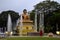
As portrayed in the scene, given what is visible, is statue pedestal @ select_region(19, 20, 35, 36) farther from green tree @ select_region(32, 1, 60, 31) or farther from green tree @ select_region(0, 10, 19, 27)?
green tree @ select_region(0, 10, 19, 27)

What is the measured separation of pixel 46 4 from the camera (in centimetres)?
7725

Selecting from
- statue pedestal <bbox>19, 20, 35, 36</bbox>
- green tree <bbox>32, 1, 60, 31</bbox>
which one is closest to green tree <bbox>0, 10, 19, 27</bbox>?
green tree <bbox>32, 1, 60, 31</bbox>

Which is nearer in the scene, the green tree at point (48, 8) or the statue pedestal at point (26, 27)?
the statue pedestal at point (26, 27)

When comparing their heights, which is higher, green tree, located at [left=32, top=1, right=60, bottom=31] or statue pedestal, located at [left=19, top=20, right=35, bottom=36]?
green tree, located at [left=32, top=1, right=60, bottom=31]

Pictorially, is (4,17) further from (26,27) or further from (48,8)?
(26,27)

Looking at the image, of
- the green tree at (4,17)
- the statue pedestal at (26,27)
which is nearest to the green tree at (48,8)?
the green tree at (4,17)

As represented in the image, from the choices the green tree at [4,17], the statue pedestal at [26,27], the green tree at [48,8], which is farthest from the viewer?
the green tree at [4,17]

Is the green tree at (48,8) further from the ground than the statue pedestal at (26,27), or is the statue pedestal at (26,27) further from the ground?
the green tree at (48,8)

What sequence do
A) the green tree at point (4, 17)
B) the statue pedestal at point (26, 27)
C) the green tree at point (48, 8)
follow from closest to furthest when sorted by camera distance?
the statue pedestal at point (26, 27), the green tree at point (48, 8), the green tree at point (4, 17)

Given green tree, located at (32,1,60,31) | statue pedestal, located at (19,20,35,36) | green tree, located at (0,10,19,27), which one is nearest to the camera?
statue pedestal, located at (19,20,35,36)

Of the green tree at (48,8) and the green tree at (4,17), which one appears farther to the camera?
the green tree at (4,17)

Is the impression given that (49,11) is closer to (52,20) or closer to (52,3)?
(52,3)

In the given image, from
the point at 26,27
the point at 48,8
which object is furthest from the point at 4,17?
the point at 26,27

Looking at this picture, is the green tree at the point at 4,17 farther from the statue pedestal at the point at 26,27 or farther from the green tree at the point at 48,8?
the statue pedestal at the point at 26,27
